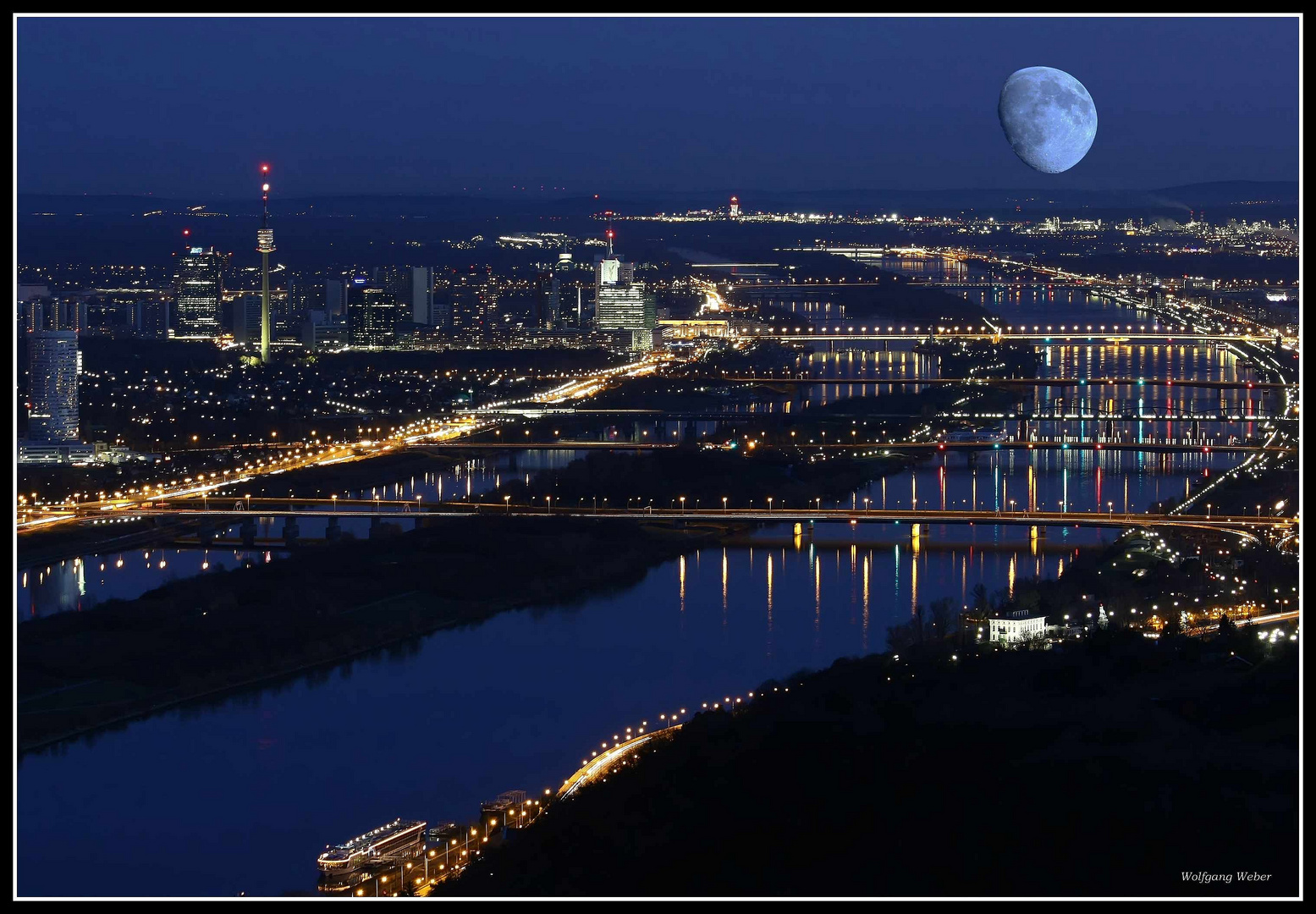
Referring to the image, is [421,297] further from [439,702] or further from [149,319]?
[439,702]

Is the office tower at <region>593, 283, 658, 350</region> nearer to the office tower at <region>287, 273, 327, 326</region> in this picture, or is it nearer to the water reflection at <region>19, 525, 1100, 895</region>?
the office tower at <region>287, 273, 327, 326</region>

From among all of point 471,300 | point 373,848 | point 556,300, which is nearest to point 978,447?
point 373,848

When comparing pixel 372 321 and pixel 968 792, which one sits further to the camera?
pixel 372 321

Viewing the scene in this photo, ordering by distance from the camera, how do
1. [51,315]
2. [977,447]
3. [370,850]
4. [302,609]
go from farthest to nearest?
[51,315]
[977,447]
[302,609]
[370,850]

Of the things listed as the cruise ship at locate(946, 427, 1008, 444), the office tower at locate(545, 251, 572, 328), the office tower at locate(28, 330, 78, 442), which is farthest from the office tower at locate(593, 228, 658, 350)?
the office tower at locate(28, 330, 78, 442)

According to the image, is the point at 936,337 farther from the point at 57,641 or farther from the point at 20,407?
the point at 57,641

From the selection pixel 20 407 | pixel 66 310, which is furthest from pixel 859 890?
pixel 66 310
